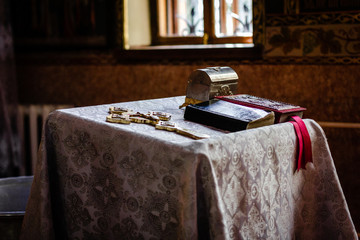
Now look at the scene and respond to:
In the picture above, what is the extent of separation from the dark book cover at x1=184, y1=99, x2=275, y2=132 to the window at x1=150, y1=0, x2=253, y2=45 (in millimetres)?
1620

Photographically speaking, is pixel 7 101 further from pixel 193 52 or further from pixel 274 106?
pixel 274 106

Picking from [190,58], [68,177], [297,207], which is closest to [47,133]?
[68,177]

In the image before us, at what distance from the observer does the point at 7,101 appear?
3553 millimetres

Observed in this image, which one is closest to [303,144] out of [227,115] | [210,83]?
[227,115]

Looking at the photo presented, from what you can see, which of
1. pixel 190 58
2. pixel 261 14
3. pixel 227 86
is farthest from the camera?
pixel 190 58

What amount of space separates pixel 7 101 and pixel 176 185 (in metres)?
2.61

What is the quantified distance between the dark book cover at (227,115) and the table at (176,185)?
0.04 metres

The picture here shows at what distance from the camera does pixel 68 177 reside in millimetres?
1643

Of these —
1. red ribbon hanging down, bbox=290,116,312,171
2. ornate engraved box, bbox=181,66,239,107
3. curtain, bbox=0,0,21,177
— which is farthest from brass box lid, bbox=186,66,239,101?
curtain, bbox=0,0,21,177

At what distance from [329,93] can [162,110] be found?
1.35 meters

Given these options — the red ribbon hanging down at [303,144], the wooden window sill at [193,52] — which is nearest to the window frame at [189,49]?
the wooden window sill at [193,52]

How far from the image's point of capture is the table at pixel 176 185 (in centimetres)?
131

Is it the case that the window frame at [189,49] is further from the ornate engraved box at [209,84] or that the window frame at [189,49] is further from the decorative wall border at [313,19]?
the ornate engraved box at [209,84]

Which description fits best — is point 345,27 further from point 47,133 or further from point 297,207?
point 47,133
